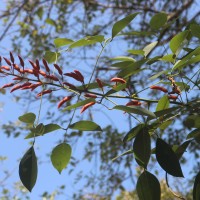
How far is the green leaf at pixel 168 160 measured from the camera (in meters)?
0.87

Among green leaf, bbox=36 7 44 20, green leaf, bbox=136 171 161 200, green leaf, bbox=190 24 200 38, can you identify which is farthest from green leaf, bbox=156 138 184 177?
green leaf, bbox=36 7 44 20

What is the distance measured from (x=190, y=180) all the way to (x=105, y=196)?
82 cm

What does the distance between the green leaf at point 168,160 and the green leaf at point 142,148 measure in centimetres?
4

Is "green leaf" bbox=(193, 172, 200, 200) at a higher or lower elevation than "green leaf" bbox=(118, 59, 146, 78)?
lower

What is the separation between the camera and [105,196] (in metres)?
3.84

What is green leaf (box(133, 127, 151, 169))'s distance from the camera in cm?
86

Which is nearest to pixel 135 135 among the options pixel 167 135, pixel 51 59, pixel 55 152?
pixel 55 152

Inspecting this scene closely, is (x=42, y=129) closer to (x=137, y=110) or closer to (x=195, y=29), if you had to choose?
(x=137, y=110)

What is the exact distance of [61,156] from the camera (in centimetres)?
94

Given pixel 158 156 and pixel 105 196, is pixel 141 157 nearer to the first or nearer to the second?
pixel 158 156

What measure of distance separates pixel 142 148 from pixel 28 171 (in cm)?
A: 24

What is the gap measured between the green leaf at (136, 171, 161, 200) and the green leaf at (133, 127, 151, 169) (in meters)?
0.05

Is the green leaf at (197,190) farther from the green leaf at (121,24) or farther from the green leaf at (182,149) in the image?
the green leaf at (121,24)

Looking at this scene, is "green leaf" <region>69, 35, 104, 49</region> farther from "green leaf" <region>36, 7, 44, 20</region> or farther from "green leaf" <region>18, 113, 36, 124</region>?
"green leaf" <region>36, 7, 44, 20</region>
